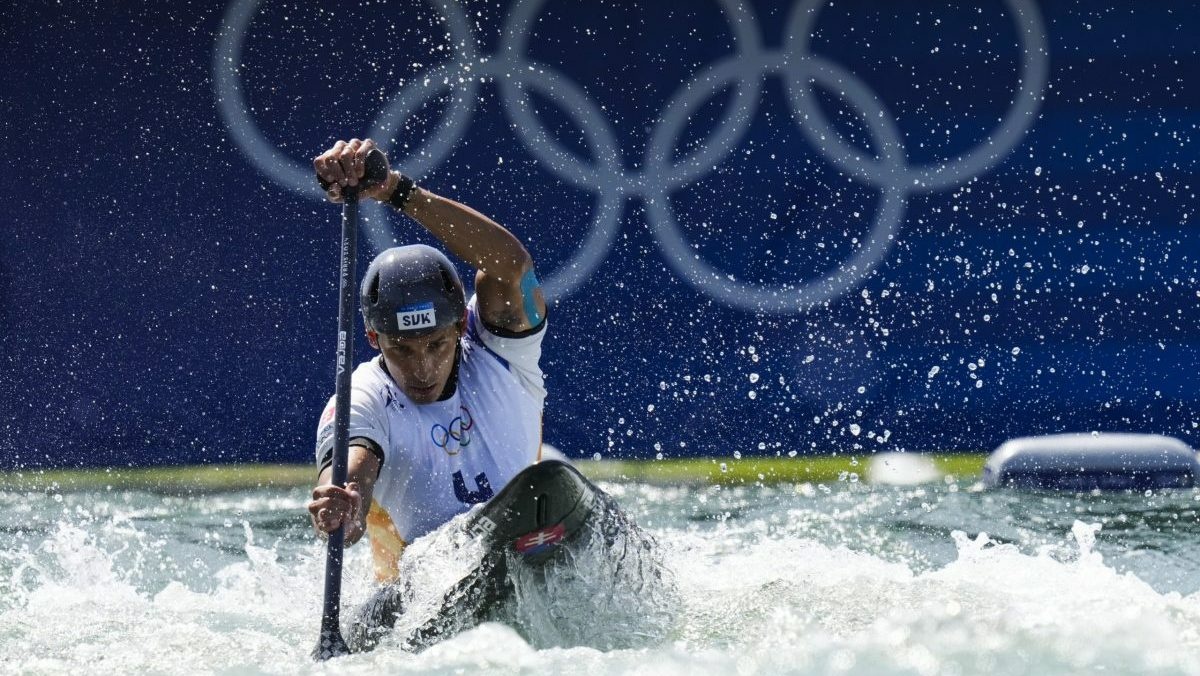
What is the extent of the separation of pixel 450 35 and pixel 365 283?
396 centimetres

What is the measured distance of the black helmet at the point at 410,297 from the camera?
6.02m

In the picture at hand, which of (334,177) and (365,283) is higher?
(334,177)

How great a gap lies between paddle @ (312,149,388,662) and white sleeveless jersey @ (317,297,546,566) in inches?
11.6

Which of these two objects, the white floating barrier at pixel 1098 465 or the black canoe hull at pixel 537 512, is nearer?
the black canoe hull at pixel 537 512

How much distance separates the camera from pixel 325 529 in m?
5.51

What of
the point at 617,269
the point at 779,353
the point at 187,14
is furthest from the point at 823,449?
the point at 187,14

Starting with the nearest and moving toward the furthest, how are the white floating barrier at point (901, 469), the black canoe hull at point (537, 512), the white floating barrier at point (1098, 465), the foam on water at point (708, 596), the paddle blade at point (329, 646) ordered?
the foam on water at point (708, 596) → the black canoe hull at point (537, 512) → the paddle blade at point (329, 646) → the white floating barrier at point (1098, 465) → the white floating barrier at point (901, 469)

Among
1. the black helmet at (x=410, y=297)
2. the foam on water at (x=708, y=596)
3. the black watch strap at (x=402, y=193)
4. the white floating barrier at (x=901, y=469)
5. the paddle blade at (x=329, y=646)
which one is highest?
the black watch strap at (x=402, y=193)

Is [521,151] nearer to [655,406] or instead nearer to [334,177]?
[655,406]

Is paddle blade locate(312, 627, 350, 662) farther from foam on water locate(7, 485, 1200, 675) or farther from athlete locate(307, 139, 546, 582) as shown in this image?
athlete locate(307, 139, 546, 582)

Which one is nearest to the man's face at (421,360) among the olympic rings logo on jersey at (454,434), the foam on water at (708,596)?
the olympic rings logo on jersey at (454,434)

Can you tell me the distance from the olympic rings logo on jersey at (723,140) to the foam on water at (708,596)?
124 centimetres

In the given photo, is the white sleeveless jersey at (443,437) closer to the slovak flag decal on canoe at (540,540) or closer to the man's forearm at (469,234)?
the man's forearm at (469,234)

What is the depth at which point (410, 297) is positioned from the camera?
602 centimetres
